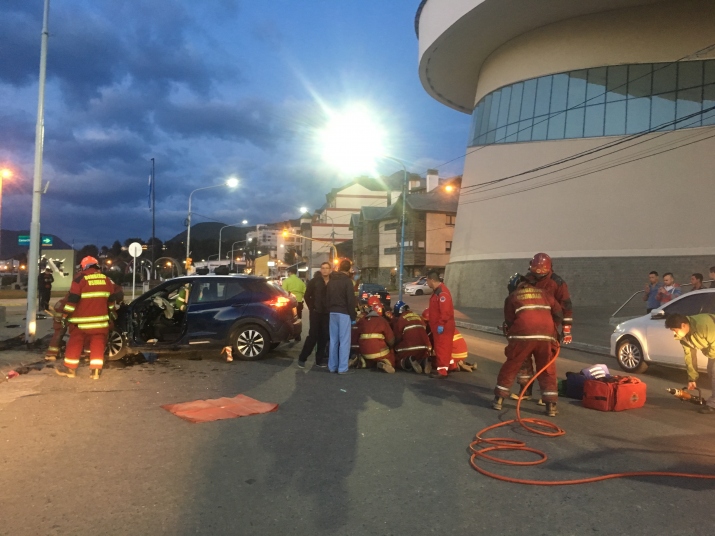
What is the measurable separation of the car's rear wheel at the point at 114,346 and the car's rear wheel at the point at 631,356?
880cm

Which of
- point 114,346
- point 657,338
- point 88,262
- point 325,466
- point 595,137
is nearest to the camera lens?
point 325,466

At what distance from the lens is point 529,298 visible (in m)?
6.67

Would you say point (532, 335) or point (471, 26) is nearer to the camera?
point (532, 335)

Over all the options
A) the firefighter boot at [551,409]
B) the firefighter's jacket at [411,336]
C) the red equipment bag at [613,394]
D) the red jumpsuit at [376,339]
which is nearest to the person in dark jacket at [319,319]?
the red jumpsuit at [376,339]

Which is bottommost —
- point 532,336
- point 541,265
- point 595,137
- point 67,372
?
point 67,372

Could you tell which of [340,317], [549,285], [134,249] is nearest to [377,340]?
[340,317]

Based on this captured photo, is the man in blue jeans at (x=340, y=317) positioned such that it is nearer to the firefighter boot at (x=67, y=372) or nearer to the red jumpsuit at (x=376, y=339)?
the red jumpsuit at (x=376, y=339)

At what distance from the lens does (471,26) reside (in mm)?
28594

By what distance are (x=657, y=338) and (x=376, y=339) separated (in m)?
4.76

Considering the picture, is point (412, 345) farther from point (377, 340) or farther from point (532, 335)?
point (532, 335)

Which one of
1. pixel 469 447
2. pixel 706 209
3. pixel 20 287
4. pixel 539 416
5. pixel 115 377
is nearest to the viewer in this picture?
pixel 469 447

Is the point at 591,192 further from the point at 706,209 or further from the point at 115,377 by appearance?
the point at 115,377

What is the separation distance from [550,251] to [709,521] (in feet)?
81.6

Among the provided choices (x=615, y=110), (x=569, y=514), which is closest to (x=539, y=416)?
(x=569, y=514)
